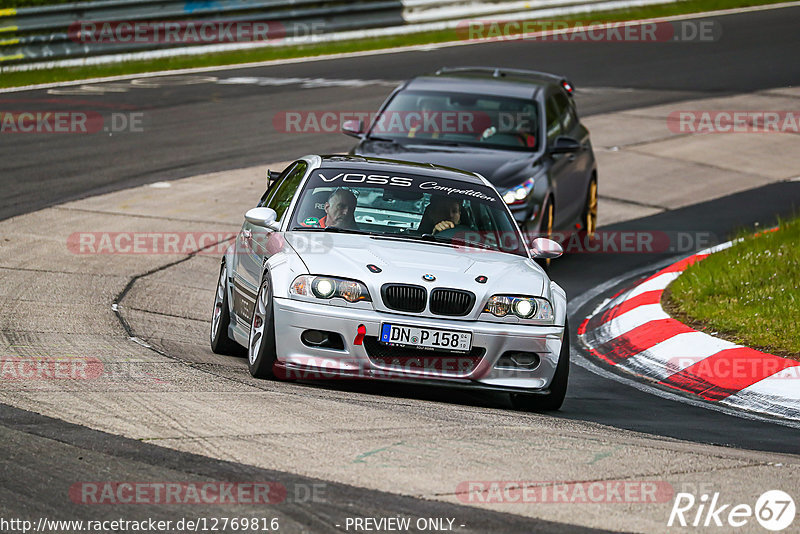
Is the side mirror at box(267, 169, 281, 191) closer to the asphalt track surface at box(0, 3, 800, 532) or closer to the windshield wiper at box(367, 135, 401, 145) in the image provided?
the asphalt track surface at box(0, 3, 800, 532)

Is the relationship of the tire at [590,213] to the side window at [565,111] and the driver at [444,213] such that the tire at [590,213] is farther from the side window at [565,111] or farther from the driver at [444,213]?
the driver at [444,213]

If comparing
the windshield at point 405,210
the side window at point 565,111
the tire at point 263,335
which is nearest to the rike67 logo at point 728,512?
the tire at point 263,335

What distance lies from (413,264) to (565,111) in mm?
7402

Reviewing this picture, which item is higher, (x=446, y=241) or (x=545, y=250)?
(x=446, y=241)

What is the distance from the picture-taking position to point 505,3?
3050cm

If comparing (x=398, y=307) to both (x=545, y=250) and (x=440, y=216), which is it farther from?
(x=545, y=250)

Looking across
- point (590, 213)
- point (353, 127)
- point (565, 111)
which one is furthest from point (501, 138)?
point (590, 213)

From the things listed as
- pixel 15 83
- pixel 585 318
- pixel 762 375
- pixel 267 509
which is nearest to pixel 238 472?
pixel 267 509

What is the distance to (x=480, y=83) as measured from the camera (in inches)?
543

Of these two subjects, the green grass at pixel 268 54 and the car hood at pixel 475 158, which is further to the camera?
the green grass at pixel 268 54

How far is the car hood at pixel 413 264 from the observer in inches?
294

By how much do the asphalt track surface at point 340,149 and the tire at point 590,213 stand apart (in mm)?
492

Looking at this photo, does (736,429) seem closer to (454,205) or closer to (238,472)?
(454,205)

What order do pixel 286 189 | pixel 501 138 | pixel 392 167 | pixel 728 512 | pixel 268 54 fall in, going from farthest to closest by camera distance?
pixel 268 54 → pixel 501 138 → pixel 286 189 → pixel 392 167 → pixel 728 512
